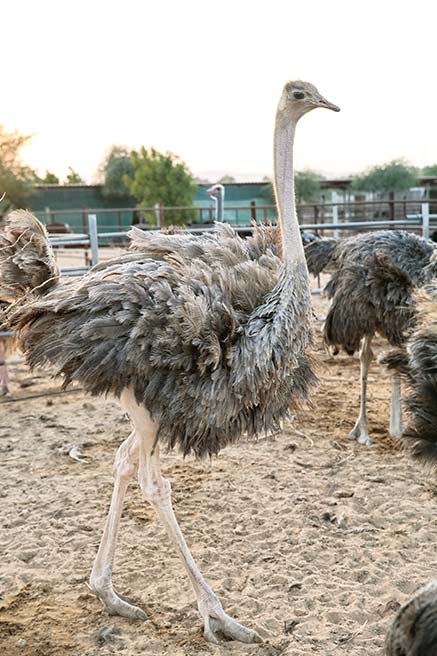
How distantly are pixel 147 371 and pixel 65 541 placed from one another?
131 centimetres

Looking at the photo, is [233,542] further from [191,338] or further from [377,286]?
[377,286]

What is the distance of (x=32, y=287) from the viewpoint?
10.3 feet

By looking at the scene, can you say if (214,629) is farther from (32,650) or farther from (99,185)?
(99,185)

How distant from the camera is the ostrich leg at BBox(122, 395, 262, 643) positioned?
2.81 m

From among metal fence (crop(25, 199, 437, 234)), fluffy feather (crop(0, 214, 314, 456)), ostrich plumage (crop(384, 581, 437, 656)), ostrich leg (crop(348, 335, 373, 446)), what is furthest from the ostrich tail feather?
metal fence (crop(25, 199, 437, 234))

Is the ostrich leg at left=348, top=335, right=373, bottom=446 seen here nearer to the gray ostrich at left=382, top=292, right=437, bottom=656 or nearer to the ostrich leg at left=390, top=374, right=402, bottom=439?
the ostrich leg at left=390, top=374, right=402, bottom=439

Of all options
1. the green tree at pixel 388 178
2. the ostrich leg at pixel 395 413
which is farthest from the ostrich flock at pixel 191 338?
the green tree at pixel 388 178

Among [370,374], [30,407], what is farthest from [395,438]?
[30,407]

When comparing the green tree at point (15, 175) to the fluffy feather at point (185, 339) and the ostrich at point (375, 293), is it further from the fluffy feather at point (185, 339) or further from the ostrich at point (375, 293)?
the fluffy feather at point (185, 339)

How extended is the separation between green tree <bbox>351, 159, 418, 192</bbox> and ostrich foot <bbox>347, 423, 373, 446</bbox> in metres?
30.4

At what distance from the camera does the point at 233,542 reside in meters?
3.56

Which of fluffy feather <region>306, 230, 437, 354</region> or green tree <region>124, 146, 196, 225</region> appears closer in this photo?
fluffy feather <region>306, 230, 437, 354</region>

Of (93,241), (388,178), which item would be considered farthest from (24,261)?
(388,178)

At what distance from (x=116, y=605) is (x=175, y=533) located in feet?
1.35
